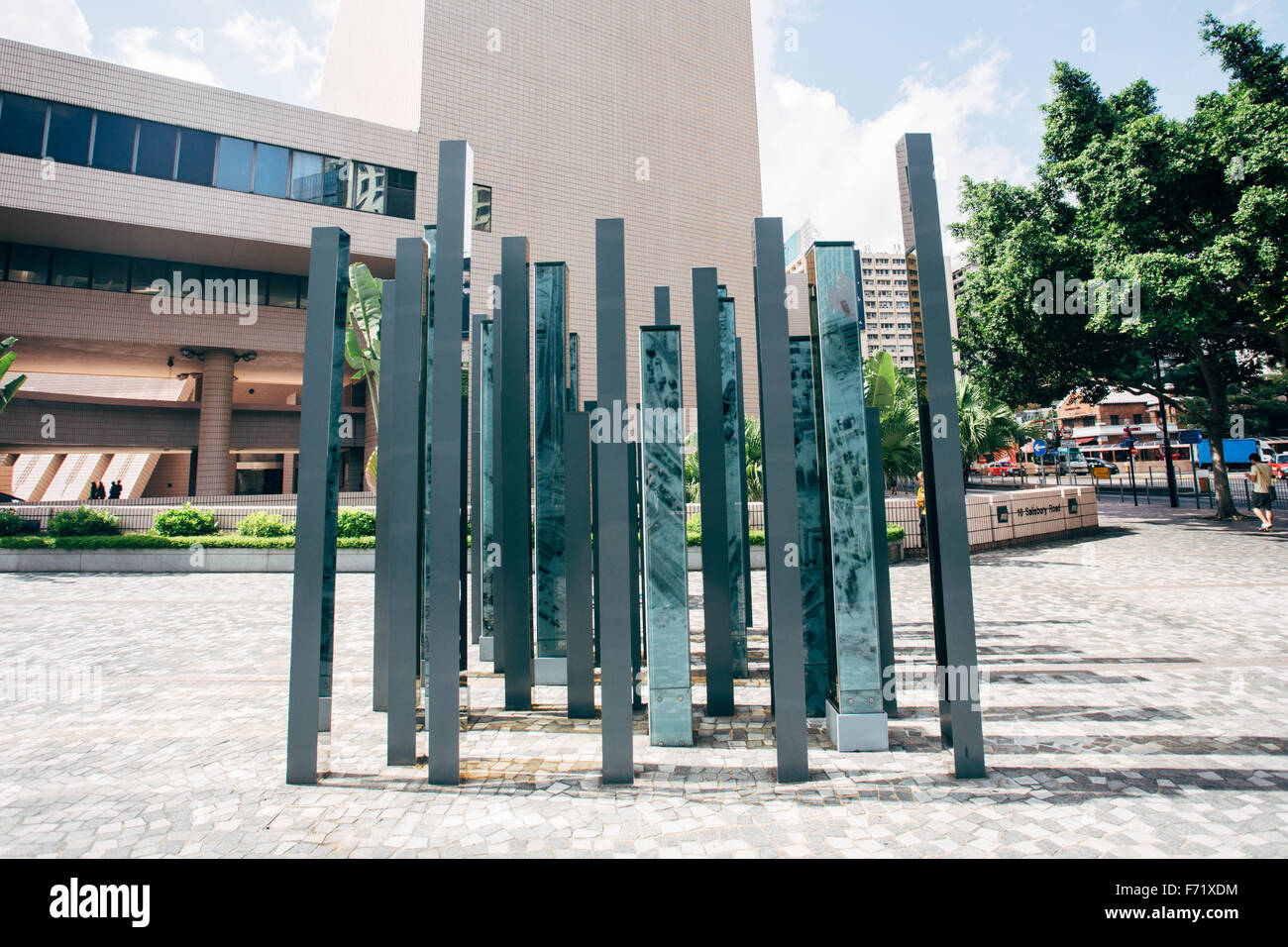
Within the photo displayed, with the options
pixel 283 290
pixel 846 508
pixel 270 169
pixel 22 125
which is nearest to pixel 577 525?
pixel 846 508

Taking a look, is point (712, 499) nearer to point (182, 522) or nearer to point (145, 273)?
point (182, 522)

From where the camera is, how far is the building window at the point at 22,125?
19.2 m

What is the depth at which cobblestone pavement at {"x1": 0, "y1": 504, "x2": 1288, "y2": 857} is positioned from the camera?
321 cm

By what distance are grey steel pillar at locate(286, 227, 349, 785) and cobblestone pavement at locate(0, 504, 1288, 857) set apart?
1.31 ft

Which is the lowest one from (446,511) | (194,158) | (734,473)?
(446,511)

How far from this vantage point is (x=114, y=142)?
2052 centimetres

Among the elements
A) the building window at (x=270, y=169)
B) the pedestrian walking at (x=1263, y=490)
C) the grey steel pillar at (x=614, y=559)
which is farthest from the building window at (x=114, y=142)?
the pedestrian walking at (x=1263, y=490)

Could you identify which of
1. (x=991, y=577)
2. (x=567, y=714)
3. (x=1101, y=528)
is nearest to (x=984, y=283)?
(x=1101, y=528)

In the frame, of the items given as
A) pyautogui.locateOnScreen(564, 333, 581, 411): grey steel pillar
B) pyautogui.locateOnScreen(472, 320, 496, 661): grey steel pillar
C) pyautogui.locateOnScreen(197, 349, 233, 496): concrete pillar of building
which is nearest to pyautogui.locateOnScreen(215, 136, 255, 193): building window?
pyautogui.locateOnScreen(197, 349, 233, 496): concrete pillar of building

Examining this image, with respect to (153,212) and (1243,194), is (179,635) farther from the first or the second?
(1243,194)

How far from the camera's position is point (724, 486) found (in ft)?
16.3

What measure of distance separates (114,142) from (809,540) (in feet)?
90.4

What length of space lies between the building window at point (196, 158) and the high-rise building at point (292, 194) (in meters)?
0.07
